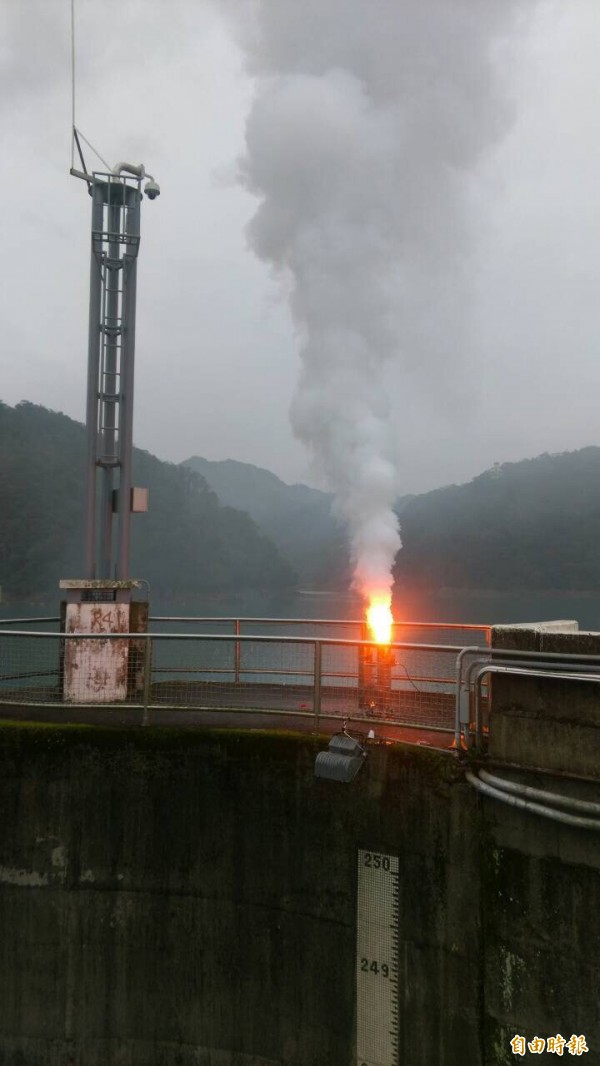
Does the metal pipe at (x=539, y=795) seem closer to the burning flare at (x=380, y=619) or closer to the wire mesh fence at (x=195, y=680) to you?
the wire mesh fence at (x=195, y=680)

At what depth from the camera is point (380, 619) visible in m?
10.5

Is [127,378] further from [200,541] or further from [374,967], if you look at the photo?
[200,541]

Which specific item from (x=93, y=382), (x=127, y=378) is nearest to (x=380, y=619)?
(x=127, y=378)

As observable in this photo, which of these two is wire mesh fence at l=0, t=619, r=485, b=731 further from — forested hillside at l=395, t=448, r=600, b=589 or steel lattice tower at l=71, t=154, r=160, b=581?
forested hillside at l=395, t=448, r=600, b=589

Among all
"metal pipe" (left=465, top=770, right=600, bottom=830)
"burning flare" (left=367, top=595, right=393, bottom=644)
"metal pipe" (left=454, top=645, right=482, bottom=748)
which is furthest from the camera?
"burning flare" (left=367, top=595, right=393, bottom=644)

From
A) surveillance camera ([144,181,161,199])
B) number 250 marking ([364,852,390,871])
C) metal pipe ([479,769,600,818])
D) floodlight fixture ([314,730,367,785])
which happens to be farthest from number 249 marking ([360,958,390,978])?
surveillance camera ([144,181,161,199])

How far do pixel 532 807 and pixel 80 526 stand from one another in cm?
9987

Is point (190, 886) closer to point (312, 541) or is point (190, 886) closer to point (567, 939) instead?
point (567, 939)

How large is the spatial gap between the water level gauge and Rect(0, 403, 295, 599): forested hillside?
8976 cm

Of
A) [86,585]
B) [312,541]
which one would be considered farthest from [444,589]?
[86,585]

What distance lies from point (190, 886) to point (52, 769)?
6.25 ft

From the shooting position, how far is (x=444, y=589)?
139875 mm

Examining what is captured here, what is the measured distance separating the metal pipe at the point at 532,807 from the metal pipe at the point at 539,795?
0.14 ft

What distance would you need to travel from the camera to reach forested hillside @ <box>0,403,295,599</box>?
93.8 m
